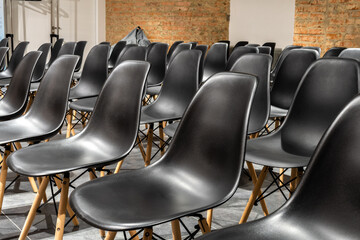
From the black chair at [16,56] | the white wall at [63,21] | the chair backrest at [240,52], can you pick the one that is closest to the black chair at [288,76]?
the chair backrest at [240,52]

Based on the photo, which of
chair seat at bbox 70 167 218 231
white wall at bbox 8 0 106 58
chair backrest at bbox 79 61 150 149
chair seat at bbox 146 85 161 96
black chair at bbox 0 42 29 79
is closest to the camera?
chair seat at bbox 70 167 218 231

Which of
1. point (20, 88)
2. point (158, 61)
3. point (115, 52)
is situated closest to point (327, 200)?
point (20, 88)

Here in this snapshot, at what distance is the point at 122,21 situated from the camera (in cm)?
1111

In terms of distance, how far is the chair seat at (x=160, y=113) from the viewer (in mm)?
3023

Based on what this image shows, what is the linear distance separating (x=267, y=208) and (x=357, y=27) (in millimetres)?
4966

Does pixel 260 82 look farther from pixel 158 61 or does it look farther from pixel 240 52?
pixel 158 61

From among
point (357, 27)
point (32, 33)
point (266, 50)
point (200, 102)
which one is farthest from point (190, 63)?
point (32, 33)

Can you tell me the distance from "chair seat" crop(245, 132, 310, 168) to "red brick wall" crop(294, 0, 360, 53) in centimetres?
524

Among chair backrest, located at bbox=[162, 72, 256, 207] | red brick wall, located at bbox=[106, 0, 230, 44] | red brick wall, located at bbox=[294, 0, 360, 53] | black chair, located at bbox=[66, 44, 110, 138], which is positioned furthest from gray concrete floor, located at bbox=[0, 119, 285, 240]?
red brick wall, located at bbox=[106, 0, 230, 44]

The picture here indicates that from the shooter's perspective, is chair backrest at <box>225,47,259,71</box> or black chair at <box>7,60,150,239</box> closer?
black chair at <box>7,60,150,239</box>

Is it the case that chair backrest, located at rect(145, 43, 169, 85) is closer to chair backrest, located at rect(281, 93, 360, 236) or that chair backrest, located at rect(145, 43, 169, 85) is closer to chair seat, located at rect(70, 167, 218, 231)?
chair seat, located at rect(70, 167, 218, 231)

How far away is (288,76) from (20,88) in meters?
1.85

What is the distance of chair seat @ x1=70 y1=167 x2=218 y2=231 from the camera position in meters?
1.39

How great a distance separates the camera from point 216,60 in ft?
18.0
